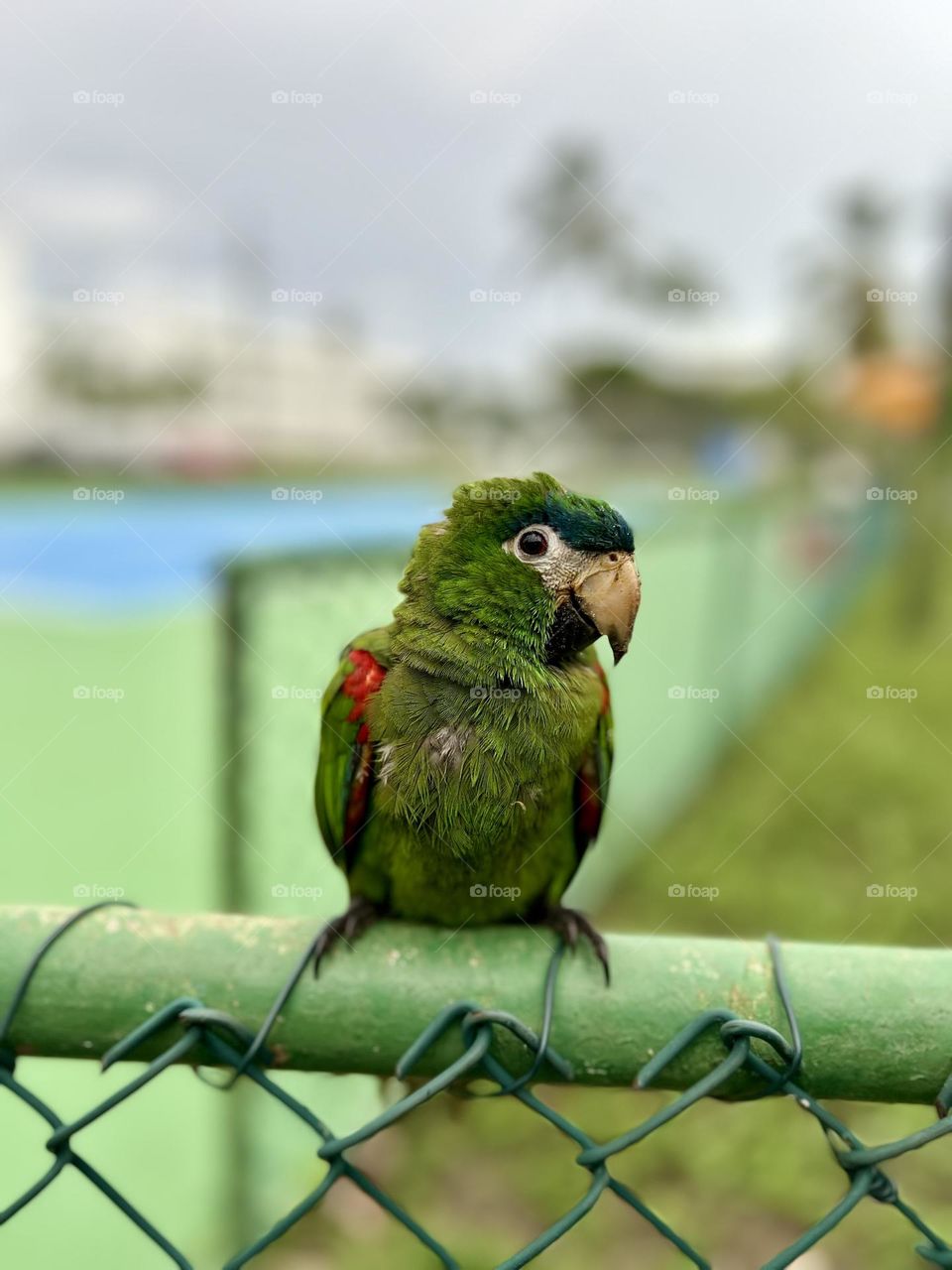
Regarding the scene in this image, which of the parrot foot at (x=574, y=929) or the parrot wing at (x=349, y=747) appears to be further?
the parrot wing at (x=349, y=747)

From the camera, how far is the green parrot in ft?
5.12

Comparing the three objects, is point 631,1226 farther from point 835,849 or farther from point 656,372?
point 656,372

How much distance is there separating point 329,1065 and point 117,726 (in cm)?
207

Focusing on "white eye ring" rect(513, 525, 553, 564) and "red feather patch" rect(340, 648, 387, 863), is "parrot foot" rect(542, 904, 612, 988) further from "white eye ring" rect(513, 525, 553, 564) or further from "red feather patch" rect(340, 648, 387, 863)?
"white eye ring" rect(513, 525, 553, 564)

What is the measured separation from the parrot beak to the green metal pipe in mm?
572

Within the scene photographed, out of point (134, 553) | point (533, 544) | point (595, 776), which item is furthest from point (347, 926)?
point (134, 553)

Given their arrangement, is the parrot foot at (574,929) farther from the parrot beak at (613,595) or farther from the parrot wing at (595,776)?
the parrot beak at (613,595)

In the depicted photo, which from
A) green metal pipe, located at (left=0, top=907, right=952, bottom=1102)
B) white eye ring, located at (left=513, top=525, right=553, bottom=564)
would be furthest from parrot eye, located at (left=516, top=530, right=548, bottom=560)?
green metal pipe, located at (left=0, top=907, right=952, bottom=1102)

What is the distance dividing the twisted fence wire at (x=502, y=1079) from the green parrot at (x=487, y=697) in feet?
1.80

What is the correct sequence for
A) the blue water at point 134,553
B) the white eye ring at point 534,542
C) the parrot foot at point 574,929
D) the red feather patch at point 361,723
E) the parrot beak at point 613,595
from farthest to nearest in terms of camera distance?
the blue water at point 134,553 → the red feather patch at point 361,723 → the white eye ring at point 534,542 → the parrot beak at point 613,595 → the parrot foot at point 574,929


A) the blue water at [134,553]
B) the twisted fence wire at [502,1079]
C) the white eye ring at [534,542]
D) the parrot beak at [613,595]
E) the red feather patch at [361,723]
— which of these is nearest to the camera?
the twisted fence wire at [502,1079]

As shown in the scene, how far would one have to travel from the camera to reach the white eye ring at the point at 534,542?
5.26ft

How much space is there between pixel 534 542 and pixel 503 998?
792 millimetres

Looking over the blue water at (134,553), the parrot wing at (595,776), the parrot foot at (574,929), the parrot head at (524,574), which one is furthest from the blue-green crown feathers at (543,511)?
the parrot foot at (574,929)
